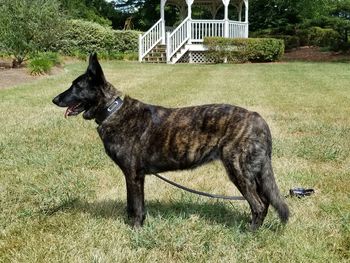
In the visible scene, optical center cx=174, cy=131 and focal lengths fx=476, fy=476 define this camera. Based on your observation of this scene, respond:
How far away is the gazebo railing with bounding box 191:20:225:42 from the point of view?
92.2ft

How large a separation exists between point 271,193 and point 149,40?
2647cm

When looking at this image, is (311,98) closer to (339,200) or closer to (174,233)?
(339,200)

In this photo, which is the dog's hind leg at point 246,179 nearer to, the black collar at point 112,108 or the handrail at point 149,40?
the black collar at point 112,108

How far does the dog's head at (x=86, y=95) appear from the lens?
393 centimetres

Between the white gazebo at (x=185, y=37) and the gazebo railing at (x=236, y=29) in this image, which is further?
the gazebo railing at (x=236, y=29)

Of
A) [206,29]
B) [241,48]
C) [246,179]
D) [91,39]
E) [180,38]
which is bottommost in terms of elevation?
[241,48]

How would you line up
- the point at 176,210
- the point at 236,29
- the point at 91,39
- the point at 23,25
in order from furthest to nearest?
the point at 91,39, the point at 236,29, the point at 23,25, the point at 176,210

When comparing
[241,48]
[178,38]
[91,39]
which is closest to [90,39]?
[91,39]

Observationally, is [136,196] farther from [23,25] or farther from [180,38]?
[180,38]

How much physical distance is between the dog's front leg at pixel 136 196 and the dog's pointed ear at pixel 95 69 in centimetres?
83

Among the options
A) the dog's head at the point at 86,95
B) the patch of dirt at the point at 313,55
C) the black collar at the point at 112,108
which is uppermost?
the dog's head at the point at 86,95

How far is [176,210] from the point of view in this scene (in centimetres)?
455

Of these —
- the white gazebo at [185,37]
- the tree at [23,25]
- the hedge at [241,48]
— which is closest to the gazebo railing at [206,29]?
the white gazebo at [185,37]

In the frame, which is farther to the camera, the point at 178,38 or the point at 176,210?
the point at 178,38
